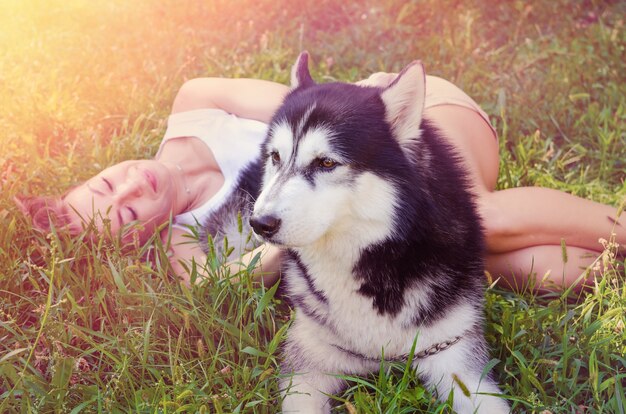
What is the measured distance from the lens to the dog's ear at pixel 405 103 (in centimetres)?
212

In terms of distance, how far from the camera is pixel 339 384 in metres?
2.54

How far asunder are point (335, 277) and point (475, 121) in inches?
64.7

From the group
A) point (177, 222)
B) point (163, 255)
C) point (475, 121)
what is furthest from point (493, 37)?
point (163, 255)

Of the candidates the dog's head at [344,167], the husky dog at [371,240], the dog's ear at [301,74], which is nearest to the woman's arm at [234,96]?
the dog's ear at [301,74]

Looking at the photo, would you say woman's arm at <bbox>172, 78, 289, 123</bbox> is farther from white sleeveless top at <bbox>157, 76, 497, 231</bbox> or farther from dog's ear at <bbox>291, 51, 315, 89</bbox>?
dog's ear at <bbox>291, 51, 315, 89</bbox>

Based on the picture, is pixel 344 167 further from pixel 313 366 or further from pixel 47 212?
pixel 47 212

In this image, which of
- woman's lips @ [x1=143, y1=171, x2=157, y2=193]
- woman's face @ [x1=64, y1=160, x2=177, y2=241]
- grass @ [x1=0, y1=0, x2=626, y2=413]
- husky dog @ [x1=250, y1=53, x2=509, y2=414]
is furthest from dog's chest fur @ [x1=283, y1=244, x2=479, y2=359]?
woman's lips @ [x1=143, y1=171, x2=157, y2=193]

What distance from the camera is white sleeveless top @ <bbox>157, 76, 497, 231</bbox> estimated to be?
11.7 feet

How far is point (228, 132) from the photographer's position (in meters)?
3.88

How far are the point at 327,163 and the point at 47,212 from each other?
1.75m

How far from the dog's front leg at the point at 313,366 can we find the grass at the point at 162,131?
0.27 ft

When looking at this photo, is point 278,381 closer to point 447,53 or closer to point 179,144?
point 179,144

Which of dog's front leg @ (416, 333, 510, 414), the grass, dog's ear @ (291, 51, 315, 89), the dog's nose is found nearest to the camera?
the dog's nose

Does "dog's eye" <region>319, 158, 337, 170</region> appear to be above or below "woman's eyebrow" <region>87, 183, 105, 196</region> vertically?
above
